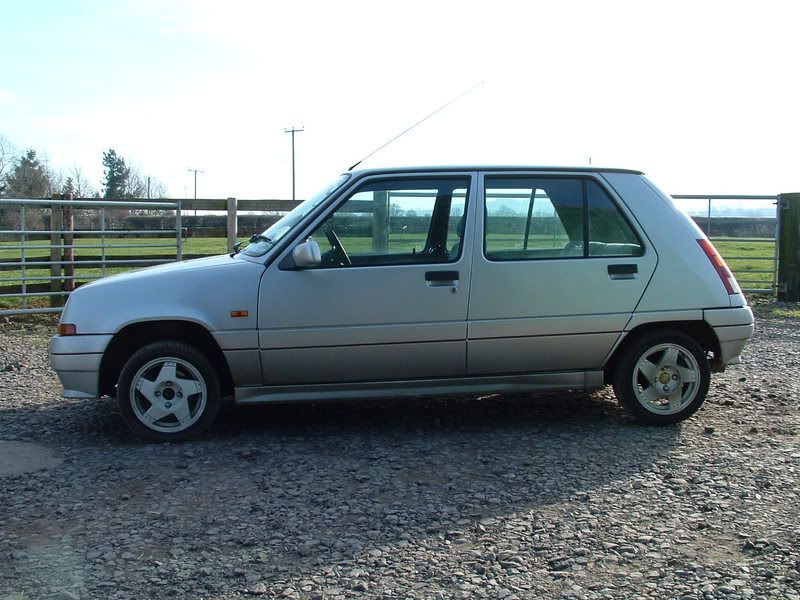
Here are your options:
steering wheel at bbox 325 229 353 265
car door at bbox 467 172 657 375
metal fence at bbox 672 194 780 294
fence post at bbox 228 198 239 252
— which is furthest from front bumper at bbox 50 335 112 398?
metal fence at bbox 672 194 780 294

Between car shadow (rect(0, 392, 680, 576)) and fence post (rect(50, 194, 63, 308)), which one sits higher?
fence post (rect(50, 194, 63, 308))

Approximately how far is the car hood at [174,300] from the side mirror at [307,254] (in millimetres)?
301

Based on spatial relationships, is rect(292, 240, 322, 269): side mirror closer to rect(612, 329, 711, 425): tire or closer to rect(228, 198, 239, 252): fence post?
rect(612, 329, 711, 425): tire

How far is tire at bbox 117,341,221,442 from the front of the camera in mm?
5590

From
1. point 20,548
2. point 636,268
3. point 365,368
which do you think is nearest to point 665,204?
point 636,268

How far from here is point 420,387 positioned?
A: 5.78m

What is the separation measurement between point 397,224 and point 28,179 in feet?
237

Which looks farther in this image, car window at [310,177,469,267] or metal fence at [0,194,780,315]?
metal fence at [0,194,780,315]

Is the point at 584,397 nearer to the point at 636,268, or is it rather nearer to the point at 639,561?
the point at 636,268

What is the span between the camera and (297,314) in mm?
5570

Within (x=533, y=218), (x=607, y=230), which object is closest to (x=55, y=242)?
(x=533, y=218)

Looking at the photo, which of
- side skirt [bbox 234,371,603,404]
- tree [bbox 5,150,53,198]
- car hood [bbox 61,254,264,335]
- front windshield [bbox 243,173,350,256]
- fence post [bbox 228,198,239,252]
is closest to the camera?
car hood [bbox 61,254,264,335]

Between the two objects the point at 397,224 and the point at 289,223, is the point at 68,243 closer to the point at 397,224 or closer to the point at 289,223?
the point at 289,223

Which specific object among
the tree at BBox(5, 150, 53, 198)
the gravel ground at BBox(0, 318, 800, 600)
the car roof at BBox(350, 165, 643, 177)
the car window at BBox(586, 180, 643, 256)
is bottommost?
the gravel ground at BBox(0, 318, 800, 600)
